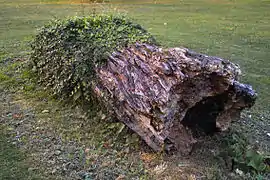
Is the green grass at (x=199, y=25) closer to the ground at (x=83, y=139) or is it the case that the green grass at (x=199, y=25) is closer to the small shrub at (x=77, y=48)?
the ground at (x=83, y=139)

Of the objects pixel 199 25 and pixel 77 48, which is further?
pixel 199 25

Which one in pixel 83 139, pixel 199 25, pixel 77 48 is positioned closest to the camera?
pixel 83 139

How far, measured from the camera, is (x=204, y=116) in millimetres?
3336

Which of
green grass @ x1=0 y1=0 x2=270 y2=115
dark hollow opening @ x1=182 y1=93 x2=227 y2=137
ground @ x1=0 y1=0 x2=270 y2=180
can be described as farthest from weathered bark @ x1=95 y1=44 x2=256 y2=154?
Result: green grass @ x1=0 y1=0 x2=270 y2=115

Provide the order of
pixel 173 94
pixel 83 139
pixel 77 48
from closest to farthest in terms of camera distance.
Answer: pixel 173 94, pixel 83 139, pixel 77 48

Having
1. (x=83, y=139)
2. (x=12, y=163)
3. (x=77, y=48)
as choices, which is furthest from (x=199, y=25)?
(x=12, y=163)

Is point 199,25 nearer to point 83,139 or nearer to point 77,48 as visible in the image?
point 77,48

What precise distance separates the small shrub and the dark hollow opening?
0.90m

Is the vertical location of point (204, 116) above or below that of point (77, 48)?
below

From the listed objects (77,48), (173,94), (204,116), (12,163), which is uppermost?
(77,48)

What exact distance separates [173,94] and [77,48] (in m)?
1.47

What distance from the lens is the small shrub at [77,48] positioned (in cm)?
367

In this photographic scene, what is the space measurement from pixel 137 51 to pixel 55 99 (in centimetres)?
125

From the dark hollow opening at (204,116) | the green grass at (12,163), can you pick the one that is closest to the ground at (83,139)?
the green grass at (12,163)
